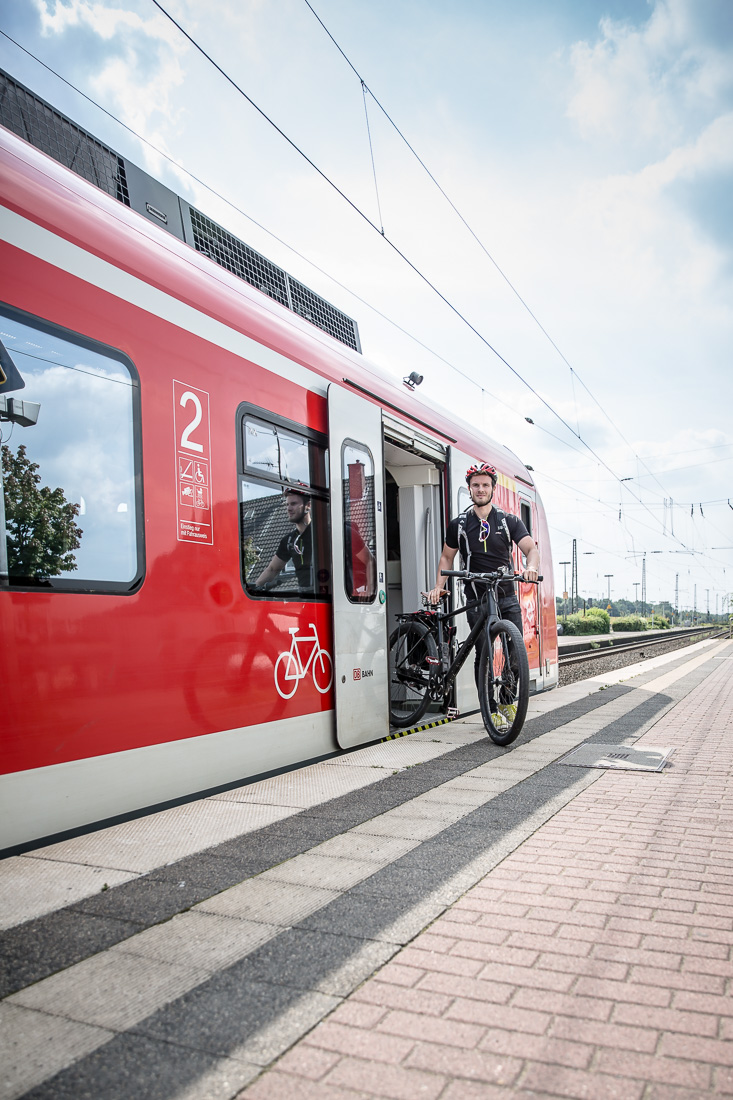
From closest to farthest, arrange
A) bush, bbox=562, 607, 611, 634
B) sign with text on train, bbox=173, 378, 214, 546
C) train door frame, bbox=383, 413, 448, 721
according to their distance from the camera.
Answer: sign with text on train, bbox=173, 378, 214, 546 → train door frame, bbox=383, 413, 448, 721 → bush, bbox=562, 607, 611, 634

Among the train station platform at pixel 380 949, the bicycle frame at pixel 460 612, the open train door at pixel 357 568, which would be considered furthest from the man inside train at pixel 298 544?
the bicycle frame at pixel 460 612

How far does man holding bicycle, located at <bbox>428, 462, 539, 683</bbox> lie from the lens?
6.43 m

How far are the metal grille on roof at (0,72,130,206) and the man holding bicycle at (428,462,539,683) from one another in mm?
3219

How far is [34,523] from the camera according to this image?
315 centimetres

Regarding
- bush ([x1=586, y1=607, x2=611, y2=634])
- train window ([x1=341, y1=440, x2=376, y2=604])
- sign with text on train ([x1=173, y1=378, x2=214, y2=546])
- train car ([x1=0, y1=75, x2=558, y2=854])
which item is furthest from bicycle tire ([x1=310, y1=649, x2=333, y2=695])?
bush ([x1=586, y1=607, x2=611, y2=634])

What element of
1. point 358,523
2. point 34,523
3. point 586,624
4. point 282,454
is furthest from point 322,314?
point 586,624

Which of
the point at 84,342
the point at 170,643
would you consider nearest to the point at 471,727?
the point at 170,643

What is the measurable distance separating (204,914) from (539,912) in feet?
3.48

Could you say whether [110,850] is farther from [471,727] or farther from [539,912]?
[471,727]

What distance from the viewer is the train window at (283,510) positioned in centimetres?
450

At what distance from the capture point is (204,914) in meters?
2.65

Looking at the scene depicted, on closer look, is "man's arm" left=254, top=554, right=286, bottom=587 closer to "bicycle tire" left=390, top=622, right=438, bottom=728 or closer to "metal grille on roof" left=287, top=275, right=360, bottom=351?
"metal grille on roof" left=287, top=275, right=360, bottom=351

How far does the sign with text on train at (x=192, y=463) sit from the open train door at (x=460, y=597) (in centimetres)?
358

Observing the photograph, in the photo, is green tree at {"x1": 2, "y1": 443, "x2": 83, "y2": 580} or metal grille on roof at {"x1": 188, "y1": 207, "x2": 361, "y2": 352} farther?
metal grille on roof at {"x1": 188, "y1": 207, "x2": 361, "y2": 352}
